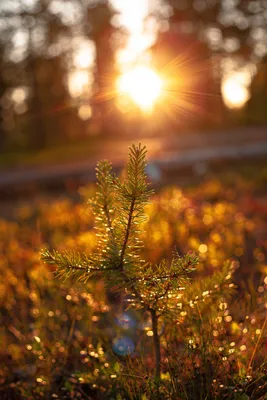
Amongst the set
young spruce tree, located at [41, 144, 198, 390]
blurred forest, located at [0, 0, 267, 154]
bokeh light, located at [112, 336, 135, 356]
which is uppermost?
blurred forest, located at [0, 0, 267, 154]

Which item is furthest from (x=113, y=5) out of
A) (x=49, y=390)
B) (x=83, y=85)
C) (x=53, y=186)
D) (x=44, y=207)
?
(x=49, y=390)

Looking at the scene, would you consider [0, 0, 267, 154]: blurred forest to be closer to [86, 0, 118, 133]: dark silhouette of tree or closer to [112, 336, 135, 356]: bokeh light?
[86, 0, 118, 133]: dark silhouette of tree

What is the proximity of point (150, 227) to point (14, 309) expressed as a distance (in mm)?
1199

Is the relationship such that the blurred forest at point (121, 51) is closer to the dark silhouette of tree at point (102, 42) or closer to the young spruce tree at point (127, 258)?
the dark silhouette of tree at point (102, 42)

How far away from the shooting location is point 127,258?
66.2 inches

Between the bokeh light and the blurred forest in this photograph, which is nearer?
the bokeh light

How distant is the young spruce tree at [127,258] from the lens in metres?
1.61

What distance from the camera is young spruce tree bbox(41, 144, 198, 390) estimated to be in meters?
1.61

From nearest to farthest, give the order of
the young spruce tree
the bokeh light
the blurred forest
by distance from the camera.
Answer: the young spruce tree < the bokeh light < the blurred forest

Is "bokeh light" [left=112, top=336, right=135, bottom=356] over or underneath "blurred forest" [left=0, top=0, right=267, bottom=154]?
underneath

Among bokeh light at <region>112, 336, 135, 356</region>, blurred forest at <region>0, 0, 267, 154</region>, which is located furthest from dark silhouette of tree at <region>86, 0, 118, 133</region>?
bokeh light at <region>112, 336, 135, 356</region>

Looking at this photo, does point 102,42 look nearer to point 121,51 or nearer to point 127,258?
point 121,51

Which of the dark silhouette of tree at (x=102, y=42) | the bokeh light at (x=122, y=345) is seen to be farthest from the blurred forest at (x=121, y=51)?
the bokeh light at (x=122, y=345)

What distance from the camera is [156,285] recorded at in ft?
5.48
